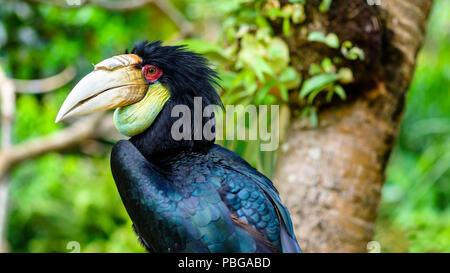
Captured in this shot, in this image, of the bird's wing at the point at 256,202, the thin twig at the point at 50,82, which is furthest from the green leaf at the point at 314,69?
the thin twig at the point at 50,82

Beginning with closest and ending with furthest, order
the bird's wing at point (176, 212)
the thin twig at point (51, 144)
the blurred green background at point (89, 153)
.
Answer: the bird's wing at point (176, 212) < the thin twig at point (51, 144) < the blurred green background at point (89, 153)

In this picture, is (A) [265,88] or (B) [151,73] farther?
(A) [265,88]

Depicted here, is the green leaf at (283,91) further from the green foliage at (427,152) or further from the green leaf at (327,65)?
the green foliage at (427,152)

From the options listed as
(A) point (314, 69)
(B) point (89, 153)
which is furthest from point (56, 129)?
(A) point (314, 69)

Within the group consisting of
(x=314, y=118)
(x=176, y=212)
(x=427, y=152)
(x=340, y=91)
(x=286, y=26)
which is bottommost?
(x=427, y=152)

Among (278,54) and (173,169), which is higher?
(278,54)

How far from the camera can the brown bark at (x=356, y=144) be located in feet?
5.42

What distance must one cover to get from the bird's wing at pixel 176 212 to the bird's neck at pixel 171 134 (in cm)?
10

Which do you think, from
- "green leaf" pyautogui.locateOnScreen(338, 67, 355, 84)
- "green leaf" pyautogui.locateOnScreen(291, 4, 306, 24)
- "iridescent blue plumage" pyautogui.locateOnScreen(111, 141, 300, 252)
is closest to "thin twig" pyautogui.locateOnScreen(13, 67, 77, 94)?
"green leaf" pyautogui.locateOnScreen(291, 4, 306, 24)

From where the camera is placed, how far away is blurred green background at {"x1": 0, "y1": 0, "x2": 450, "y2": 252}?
12.2 ft

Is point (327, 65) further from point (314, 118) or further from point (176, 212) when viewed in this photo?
point (176, 212)

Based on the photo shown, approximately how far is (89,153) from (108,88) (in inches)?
115

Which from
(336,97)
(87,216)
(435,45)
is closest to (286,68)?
(336,97)

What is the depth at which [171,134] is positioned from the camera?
118cm
